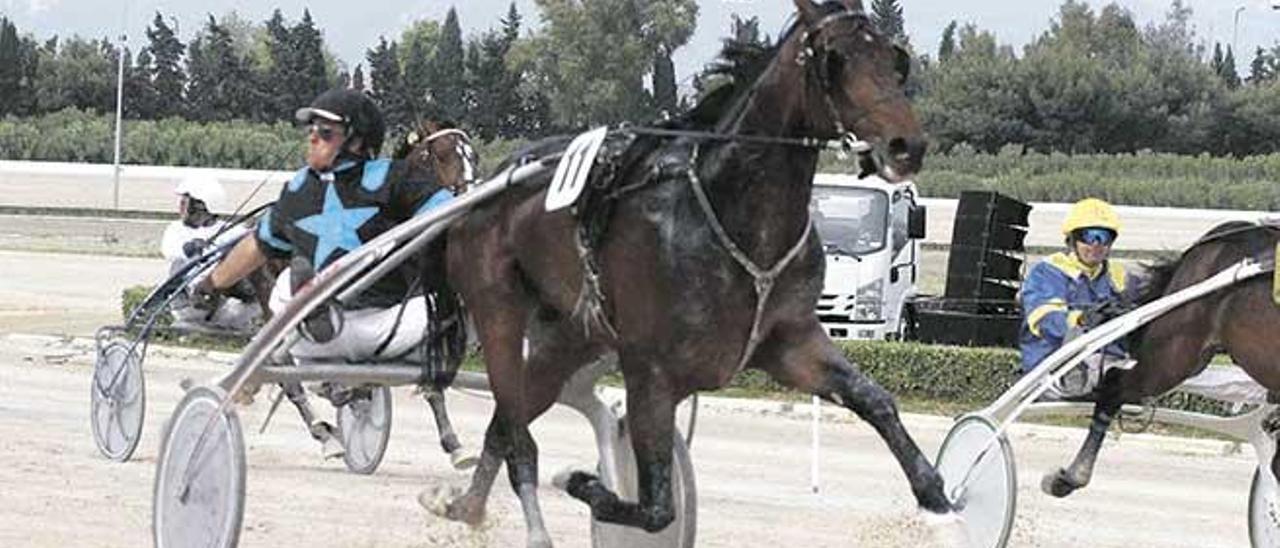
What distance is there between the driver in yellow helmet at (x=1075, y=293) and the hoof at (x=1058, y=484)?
36 centimetres

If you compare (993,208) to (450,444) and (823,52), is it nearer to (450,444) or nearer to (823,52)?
(450,444)

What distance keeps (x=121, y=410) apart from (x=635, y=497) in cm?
423

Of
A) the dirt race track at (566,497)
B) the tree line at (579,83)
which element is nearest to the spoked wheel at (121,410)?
the dirt race track at (566,497)

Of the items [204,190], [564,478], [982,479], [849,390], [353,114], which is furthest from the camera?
[204,190]

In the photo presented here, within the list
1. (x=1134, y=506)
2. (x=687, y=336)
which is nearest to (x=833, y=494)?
(x=1134, y=506)

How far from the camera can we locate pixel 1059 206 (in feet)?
113

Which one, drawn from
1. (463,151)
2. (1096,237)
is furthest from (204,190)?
(1096,237)

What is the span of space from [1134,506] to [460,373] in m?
3.83

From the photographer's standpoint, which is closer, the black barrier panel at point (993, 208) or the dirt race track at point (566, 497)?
the dirt race track at point (566, 497)

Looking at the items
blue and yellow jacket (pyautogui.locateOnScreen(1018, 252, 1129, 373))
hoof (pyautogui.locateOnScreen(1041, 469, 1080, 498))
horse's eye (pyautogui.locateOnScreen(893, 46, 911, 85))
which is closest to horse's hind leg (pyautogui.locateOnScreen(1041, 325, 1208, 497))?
hoof (pyautogui.locateOnScreen(1041, 469, 1080, 498))

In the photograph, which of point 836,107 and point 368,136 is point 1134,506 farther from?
point 836,107

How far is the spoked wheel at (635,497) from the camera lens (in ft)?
20.6

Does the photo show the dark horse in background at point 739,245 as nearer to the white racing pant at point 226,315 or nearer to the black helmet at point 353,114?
the black helmet at point 353,114

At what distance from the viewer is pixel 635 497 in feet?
21.0
